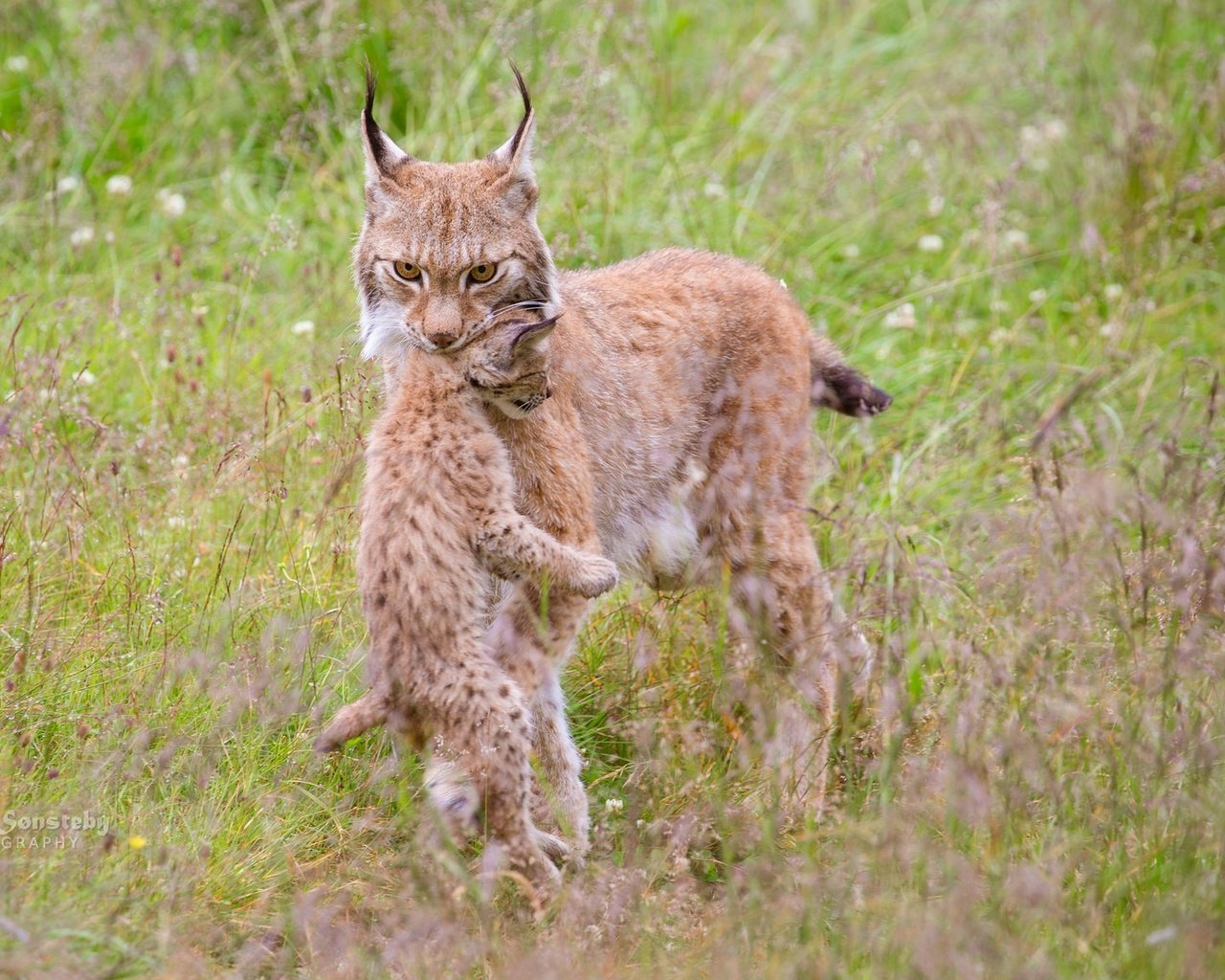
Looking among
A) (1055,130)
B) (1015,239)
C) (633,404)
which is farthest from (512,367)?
(1055,130)

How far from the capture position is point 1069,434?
5246mm

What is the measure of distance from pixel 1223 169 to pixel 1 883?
19.2 feet

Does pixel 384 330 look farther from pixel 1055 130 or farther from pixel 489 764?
pixel 1055 130

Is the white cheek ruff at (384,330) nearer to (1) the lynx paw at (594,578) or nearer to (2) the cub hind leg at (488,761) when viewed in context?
(1) the lynx paw at (594,578)

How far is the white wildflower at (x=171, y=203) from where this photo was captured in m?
6.20

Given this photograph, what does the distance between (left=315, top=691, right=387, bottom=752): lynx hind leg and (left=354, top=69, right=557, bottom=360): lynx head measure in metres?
0.95

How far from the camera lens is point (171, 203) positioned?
621 centimetres

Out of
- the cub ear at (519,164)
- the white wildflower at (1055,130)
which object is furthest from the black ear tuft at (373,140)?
the white wildflower at (1055,130)

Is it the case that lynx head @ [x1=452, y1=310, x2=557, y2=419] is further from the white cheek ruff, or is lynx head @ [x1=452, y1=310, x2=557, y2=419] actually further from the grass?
the grass

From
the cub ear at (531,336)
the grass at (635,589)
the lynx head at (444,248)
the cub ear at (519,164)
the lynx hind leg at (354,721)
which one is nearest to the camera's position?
the grass at (635,589)

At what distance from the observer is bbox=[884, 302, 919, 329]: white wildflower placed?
6.07 meters

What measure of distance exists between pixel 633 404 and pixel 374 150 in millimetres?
1031

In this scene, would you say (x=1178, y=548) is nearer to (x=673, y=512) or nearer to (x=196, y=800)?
(x=673, y=512)

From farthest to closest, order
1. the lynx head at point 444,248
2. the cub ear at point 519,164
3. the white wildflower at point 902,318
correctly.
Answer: the white wildflower at point 902,318 < the cub ear at point 519,164 < the lynx head at point 444,248
